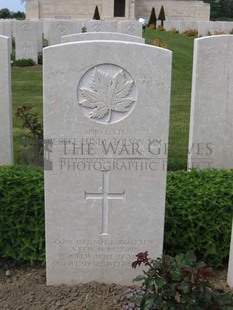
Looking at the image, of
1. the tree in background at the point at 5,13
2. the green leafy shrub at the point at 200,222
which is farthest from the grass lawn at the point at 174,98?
the tree in background at the point at 5,13

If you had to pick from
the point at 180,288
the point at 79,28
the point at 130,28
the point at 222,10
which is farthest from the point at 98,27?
the point at 222,10

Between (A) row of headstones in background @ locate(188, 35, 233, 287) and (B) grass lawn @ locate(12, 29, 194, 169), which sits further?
(B) grass lawn @ locate(12, 29, 194, 169)

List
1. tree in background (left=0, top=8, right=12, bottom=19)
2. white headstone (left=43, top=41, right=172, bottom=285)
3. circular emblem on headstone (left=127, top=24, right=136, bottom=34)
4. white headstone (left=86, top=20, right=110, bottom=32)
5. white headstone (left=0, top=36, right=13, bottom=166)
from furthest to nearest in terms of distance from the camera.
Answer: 1. tree in background (left=0, top=8, right=12, bottom=19)
2. white headstone (left=86, top=20, right=110, bottom=32)
3. circular emblem on headstone (left=127, top=24, right=136, bottom=34)
4. white headstone (left=0, top=36, right=13, bottom=166)
5. white headstone (left=43, top=41, right=172, bottom=285)

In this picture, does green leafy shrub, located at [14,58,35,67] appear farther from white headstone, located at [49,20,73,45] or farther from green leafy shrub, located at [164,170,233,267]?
green leafy shrub, located at [164,170,233,267]

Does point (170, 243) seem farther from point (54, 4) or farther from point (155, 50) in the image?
point (54, 4)

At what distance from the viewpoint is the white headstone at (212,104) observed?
5406mm

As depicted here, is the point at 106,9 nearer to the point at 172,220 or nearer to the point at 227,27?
the point at 227,27

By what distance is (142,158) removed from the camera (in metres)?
3.57

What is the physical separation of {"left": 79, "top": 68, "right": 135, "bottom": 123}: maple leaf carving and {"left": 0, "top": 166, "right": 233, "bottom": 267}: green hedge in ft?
3.10

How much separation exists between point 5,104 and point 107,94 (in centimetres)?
232

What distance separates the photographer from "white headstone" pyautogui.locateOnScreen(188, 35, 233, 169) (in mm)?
5406

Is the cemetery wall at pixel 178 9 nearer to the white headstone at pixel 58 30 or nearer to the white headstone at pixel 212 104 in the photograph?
the white headstone at pixel 58 30

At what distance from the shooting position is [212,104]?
5.57m

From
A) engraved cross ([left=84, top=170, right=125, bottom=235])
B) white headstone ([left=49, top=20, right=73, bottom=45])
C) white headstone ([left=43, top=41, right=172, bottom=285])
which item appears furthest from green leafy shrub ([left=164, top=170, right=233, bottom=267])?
white headstone ([left=49, top=20, right=73, bottom=45])
